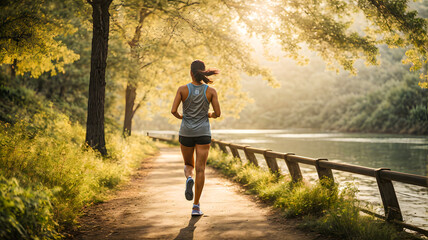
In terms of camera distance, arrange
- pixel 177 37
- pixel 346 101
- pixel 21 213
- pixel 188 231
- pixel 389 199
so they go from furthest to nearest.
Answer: pixel 346 101 → pixel 177 37 → pixel 389 199 → pixel 188 231 → pixel 21 213

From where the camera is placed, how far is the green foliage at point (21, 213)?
3.06 meters

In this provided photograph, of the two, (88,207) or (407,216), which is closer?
(88,207)

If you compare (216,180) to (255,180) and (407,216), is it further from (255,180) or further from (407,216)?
(407,216)

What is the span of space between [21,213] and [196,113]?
2586mm

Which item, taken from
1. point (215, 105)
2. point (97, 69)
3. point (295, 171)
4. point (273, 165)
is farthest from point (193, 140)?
point (97, 69)

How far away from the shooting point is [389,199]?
15.9ft

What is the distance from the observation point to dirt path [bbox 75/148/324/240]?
462cm

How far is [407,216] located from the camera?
370 inches

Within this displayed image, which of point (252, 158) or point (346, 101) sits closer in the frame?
point (252, 158)

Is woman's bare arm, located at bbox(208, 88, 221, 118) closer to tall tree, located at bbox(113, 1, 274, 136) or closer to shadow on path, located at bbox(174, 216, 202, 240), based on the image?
shadow on path, located at bbox(174, 216, 202, 240)

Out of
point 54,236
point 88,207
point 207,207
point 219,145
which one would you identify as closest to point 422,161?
point 219,145

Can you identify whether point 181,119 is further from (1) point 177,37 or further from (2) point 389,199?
(1) point 177,37

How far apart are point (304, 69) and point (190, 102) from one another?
16147 cm

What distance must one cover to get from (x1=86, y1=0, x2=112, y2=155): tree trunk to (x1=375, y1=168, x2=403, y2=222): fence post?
23.6 feet
